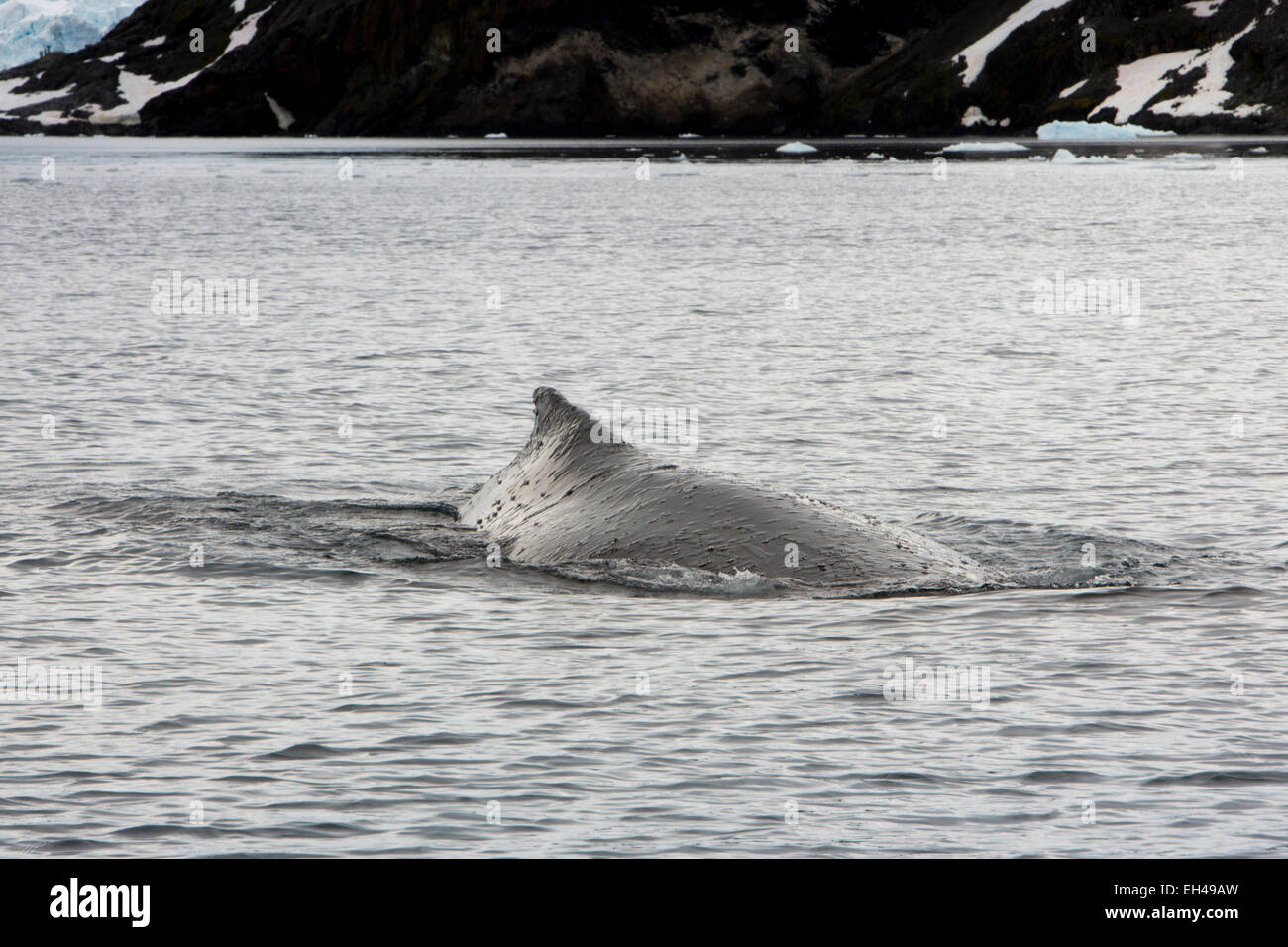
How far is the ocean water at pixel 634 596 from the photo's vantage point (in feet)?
31.4

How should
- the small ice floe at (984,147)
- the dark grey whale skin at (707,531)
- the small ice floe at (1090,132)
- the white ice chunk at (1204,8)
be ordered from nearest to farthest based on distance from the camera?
the dark grey whale skin at (707,531)
the small ice floe at (1090,132)
the small ice floe at (984,147)
the white ice chunk at (1204,8)

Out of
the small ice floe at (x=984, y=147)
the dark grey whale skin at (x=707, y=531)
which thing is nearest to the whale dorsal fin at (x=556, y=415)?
the dark grey whale skin at (x=707, y=531)

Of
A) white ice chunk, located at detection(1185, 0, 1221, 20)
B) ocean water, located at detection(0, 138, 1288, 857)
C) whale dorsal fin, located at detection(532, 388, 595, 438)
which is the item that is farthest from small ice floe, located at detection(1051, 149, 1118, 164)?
whale dorsal fin, located at detection(532, 388, 595, 438)

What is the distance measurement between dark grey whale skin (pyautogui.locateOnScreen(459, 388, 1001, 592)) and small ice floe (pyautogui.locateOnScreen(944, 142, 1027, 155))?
157272 millimetres

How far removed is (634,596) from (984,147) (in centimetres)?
17511

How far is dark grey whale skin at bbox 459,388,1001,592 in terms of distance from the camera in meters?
14.1

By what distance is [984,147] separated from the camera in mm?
181875

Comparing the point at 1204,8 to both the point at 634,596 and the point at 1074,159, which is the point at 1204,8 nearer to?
→ the point at 1074,159

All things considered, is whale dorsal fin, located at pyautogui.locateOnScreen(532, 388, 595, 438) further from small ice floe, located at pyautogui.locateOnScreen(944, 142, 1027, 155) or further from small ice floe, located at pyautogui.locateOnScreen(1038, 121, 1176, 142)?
small ice floe, located at pyautogui.locateOnScreen(1038, 121, 1176, 142)

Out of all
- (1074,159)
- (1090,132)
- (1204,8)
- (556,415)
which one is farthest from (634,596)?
(1204,8)

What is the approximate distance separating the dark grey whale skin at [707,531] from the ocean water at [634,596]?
0.99ft

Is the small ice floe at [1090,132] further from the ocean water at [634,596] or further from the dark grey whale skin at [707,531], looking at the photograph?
the dark grey whale skin at [707,531]

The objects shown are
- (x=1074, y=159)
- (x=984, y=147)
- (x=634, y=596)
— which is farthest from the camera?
(x=984, y=147)
